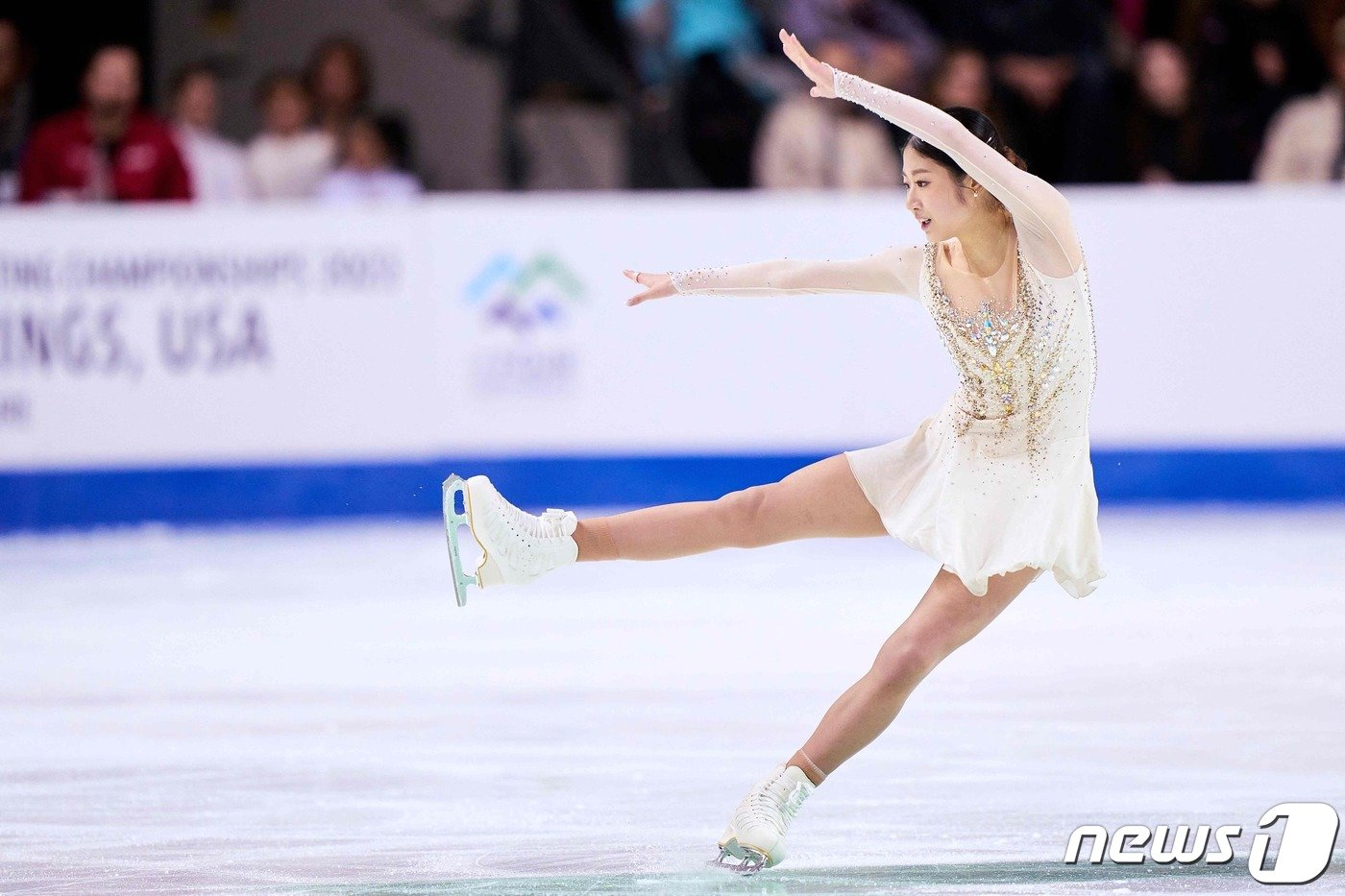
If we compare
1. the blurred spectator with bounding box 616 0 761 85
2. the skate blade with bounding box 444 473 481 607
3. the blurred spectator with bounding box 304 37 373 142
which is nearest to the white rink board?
the blurred spectator with bounding box 304 37 373 142

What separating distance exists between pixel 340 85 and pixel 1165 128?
10.8ft

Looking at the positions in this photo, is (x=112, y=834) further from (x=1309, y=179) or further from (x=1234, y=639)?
(x=1309, y=179)

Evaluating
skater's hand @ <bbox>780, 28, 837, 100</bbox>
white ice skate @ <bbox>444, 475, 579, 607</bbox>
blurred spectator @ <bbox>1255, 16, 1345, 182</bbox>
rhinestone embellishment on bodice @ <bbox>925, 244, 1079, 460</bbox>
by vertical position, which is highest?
blurred spectator @ <bbox>1255, 16, 1345, 182</bbox>

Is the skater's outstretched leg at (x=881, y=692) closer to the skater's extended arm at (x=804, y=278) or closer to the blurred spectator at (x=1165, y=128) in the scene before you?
the skater's extended arm at (x=804, y=278)

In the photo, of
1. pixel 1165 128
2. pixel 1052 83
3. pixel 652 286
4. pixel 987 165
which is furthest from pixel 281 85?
pixel 987 165

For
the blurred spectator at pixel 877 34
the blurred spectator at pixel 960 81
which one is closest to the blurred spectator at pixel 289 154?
the blurred spectator at pixel 877 34

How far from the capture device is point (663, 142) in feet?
26.2

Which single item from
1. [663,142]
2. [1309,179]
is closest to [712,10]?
[663,142]

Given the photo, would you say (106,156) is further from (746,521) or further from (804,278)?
(746,521)

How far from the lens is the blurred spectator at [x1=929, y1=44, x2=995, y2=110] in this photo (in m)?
7.31

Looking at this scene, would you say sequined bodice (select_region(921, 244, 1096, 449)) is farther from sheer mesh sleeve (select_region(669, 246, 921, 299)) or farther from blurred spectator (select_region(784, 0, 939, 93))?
blurred spectator (select_region(784, 0, 939, 93))

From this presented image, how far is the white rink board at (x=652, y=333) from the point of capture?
677 cm

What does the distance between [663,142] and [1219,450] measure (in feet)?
8.69

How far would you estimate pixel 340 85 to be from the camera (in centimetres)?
748
